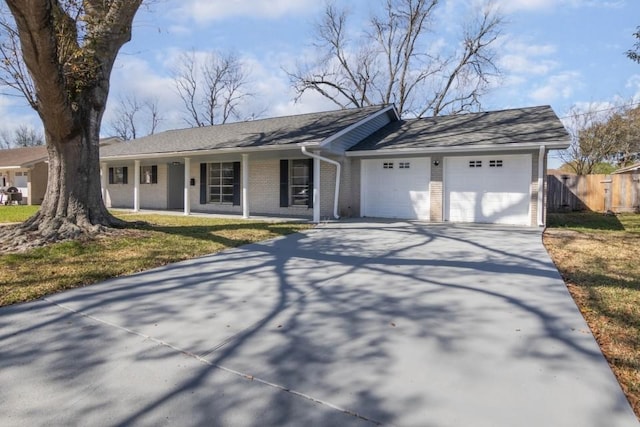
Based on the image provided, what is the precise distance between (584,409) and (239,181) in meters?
14.8

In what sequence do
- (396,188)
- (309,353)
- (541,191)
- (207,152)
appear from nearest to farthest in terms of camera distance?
(309,353) → (541,191) → (396,188) → (207,152)

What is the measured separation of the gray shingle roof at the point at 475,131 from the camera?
11.4 meters

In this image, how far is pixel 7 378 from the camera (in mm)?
2857

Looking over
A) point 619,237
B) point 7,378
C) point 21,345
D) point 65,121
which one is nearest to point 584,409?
point 7,378

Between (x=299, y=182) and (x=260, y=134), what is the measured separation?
235 cm

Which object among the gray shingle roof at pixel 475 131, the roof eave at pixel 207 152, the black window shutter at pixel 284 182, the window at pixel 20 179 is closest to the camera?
the gray shingle roof at pixel 475 131

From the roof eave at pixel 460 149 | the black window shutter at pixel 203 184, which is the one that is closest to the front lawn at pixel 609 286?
the roof eave at pixel 460 149

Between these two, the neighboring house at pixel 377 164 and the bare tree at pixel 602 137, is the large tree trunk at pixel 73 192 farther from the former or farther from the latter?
the bare tree at pixel 602 137

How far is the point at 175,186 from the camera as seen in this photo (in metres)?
19.2

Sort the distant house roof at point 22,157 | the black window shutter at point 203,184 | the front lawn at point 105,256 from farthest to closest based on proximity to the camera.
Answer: the distant house roof at point 22,157 → the black window shutter at point 203,184 → the front lawn at point 105,256

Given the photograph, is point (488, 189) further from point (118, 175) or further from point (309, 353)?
point (118, 175)

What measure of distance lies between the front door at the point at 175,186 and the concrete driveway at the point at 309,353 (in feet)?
45.4

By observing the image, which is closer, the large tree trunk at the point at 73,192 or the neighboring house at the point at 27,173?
the large tree trunk at the point at 73,192

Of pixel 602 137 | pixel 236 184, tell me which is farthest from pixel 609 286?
pixel 602 137
